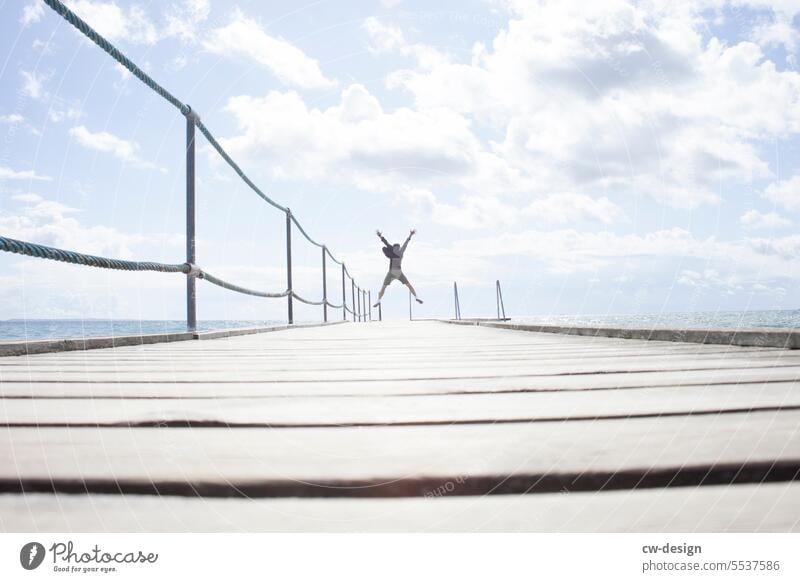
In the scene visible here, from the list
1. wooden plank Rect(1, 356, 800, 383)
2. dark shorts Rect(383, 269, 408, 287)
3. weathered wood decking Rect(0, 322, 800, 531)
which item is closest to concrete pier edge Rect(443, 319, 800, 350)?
wooden plank Rect(1, 356, 800, 383)

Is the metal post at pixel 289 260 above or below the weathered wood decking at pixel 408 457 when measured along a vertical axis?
above

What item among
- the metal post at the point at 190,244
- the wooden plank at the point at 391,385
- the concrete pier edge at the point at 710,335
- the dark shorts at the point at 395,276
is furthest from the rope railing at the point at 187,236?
the dark shorts at the point at 395,276

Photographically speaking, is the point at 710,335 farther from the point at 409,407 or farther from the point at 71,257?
the point at 71,257

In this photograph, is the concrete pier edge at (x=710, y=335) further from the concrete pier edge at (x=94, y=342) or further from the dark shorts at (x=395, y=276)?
the dark shorts at (x=395, y=276)

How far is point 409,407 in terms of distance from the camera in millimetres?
588

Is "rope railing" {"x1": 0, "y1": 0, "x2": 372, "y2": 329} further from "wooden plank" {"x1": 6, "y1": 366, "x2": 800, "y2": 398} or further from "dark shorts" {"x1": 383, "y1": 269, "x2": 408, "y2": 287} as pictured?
"dark shorts" {"x1": 383, "y1": 269, "x2": 408, "y2": 287}

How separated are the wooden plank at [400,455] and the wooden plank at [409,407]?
0.04 meters

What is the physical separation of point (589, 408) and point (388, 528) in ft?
1.10

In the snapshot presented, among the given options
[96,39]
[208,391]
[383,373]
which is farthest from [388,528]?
[96,39]

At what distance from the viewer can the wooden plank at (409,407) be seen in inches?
20.5

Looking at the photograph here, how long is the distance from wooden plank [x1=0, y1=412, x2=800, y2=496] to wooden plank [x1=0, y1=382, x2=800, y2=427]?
0.04 meters

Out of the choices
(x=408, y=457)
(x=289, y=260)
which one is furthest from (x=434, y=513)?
(x=289, y=260)

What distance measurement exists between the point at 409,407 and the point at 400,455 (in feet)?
0.64
